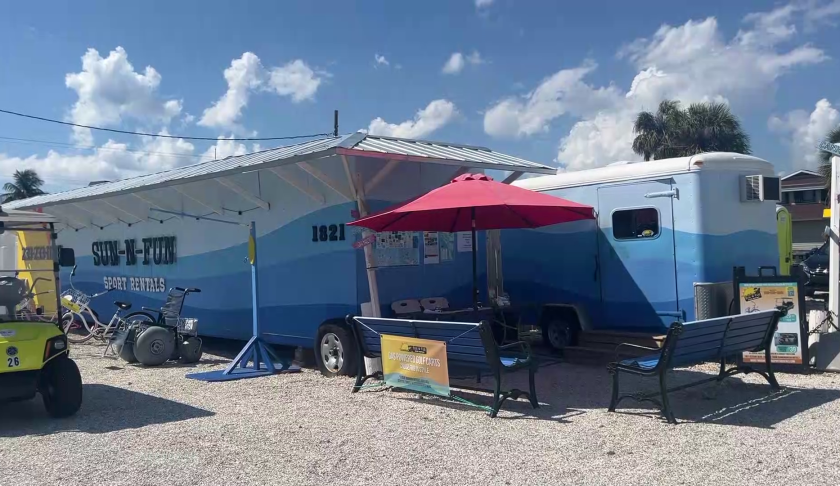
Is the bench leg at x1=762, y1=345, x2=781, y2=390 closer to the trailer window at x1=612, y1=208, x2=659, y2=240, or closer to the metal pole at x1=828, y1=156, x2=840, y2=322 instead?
the metal pole at x1=828, y1=156, x2=840, y2=322

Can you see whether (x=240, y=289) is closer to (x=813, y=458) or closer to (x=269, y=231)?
(x=269, y=231)

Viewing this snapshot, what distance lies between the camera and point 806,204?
34.3 meters

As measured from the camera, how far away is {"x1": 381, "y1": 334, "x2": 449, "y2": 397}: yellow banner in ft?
23.1

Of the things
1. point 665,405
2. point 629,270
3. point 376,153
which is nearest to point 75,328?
point 376,153

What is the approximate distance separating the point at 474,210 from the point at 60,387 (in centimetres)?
456

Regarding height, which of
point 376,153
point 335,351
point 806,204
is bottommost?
point 335,351

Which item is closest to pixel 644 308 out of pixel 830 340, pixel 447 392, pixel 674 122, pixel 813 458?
pixel 830 340

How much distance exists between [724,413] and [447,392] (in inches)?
101

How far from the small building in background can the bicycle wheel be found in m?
28.8

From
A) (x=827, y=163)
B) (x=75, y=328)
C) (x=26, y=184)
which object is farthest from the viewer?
(x=26, y=184)

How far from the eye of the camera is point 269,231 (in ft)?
34.6

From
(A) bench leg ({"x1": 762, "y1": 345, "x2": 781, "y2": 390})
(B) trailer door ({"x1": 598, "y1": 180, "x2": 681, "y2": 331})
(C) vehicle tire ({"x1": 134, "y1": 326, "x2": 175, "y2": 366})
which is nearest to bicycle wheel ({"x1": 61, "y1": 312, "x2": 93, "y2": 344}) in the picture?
(C) vehicle tire ({"x1": 134, "y1": 326, "x2": 175, "y2": 366})

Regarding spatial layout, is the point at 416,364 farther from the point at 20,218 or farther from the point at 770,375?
the point at 20,218

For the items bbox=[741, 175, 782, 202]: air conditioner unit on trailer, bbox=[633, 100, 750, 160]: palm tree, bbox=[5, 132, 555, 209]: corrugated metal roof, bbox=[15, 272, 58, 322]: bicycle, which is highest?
bbox=[633, 100, 750, 160]: palm tree
